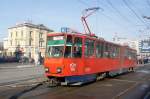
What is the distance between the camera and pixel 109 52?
24.4 m

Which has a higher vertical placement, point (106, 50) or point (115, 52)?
point (106, 50)

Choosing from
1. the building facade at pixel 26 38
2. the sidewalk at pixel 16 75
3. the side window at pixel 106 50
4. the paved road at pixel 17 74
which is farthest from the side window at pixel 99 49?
the building facade at pixel 26 38

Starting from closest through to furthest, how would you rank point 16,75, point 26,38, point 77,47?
point 77,47 → point 16,75 → point 26,38

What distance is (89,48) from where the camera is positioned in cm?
1956

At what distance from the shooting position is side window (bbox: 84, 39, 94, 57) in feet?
62.6

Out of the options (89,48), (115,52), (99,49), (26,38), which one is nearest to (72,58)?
(89,48)

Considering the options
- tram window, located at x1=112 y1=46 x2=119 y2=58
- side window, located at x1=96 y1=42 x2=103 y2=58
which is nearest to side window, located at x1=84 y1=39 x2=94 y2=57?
side window, located at x1=96 y1=42 x2=103 y2=58

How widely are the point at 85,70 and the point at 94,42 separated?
2.31 m

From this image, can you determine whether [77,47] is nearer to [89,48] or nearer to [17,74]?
[89,48]

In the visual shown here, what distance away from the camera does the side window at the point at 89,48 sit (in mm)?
19094

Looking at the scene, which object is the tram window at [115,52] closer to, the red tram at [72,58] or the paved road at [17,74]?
the red tram at [72,58]

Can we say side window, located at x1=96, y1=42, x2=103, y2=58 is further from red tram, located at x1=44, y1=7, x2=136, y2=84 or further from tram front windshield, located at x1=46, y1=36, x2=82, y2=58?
tram front windshield, located at x1=46, y1=36, x2=82, y2=58

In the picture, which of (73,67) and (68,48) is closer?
(68,48)

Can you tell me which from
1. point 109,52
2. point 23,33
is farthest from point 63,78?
point 23,33
